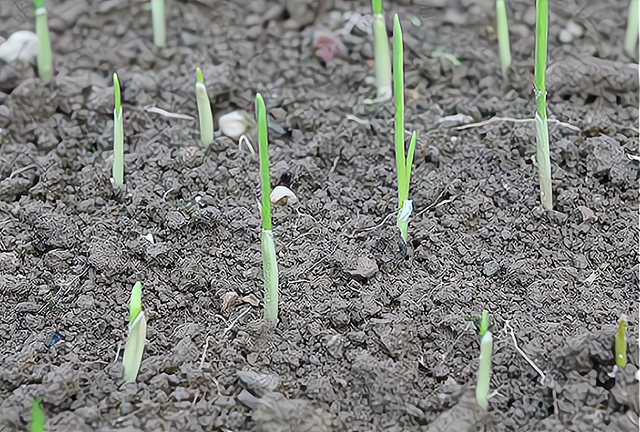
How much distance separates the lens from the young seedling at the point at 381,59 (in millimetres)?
1643

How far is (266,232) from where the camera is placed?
3.89 feet

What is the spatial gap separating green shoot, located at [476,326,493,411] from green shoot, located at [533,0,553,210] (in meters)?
0.42

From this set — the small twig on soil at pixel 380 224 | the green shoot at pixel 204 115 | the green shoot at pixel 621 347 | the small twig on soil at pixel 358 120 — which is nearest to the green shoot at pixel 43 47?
the green shoot at pixel 204 115

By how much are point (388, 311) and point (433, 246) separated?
0.17 m

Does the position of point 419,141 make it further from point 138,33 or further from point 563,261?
point 138,33

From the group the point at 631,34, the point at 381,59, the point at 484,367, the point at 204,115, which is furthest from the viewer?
the point at 631,34

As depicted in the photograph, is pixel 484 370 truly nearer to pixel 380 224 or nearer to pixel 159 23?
pixel 380 224

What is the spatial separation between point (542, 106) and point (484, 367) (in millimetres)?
463

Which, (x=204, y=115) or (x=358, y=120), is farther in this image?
(x=358, y=120)

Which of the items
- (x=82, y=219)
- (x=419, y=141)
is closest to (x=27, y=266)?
(x=82, y=219)

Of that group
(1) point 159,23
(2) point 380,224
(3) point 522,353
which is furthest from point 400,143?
(1) point 159,23

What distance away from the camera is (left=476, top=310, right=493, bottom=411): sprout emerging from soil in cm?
109

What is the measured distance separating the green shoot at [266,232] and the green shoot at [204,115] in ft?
1.19

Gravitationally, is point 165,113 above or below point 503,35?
below
